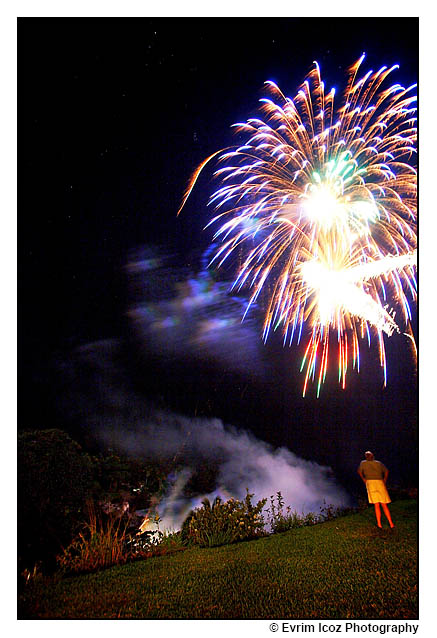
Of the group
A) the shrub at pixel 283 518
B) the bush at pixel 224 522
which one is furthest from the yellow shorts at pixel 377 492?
the bush at pixel 224 522

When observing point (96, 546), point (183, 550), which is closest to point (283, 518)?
point (183, 550)

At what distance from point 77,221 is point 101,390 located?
1769mm

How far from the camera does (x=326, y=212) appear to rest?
4660 mm

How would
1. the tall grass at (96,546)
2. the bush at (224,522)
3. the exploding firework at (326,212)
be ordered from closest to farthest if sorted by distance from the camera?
the tall grass at (96,546), the bush at (224,522), the exploding firework at (326,212)

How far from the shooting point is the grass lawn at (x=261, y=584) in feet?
12.2

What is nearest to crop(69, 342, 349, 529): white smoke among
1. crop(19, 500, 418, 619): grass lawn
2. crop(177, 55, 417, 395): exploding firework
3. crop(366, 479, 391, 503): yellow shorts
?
crop(366, 479, 391, 503): yellow shorts

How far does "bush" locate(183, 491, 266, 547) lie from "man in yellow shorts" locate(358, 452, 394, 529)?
3.35 ft

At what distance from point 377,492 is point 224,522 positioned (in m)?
1.51

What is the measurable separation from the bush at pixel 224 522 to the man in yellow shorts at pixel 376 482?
102 centimetres

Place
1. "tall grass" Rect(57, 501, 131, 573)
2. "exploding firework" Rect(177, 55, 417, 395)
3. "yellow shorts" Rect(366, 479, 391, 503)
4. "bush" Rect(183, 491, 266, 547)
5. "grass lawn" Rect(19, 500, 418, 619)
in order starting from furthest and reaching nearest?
"exploding firework" Rect(177, 55, 417, 395)
"bush" Rect(183, 491, 266, 547)
"yellow shorts" Rect(366, 479, 391, 503)
"tall grass" Rect(57, 501, 131, 573)
"grass lawn" Rect(19, 500, 418, 619)

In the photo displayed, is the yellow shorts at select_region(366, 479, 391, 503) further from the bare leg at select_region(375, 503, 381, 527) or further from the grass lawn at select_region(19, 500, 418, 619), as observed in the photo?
the grass lawn at select_region(19, 500, 418, 619)

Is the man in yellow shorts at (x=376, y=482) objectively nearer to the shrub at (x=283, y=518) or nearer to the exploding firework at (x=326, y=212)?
the shrub at (x=283, y=518)

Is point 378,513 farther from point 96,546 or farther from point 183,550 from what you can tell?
point 96,546

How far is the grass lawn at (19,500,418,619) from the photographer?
3721mm
